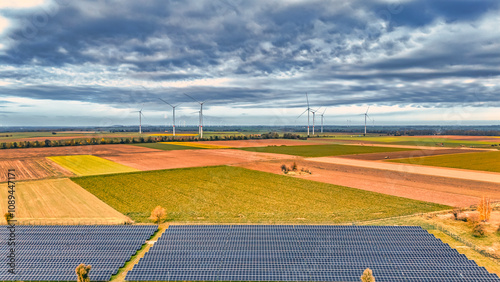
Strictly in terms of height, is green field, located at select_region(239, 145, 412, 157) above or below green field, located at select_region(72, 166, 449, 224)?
above

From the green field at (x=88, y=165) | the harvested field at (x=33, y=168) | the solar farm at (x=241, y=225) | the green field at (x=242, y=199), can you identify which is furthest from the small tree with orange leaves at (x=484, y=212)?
the harvested field at (x=33, y=168)

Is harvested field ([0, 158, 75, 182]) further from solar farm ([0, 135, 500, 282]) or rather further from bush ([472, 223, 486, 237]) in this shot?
bush ([472, 223, 486, 237])

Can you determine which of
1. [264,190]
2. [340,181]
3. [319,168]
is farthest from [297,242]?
[319,168]

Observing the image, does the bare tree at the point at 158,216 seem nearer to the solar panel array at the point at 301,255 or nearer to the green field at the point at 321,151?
the solar panel array at the point at 301,255

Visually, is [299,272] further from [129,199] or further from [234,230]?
[129,199]

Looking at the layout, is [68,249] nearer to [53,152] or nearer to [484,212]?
[484,212]

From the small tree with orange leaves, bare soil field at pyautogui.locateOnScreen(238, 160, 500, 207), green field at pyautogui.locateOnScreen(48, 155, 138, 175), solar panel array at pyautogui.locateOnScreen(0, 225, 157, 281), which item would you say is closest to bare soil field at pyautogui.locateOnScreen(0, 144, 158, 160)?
green field at pyautogui.locateOnScreen(48, 155, 138, 175)
